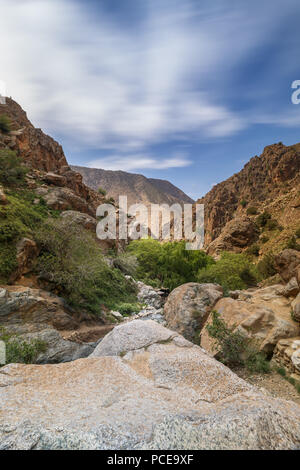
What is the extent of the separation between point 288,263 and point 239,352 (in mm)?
5054

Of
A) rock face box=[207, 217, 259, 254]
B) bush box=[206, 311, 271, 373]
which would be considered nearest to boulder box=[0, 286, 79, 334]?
bush box=[206, 311, 271, 373]

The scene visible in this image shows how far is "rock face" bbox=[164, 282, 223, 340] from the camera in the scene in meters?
9.77

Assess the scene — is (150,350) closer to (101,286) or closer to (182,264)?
(101,286)

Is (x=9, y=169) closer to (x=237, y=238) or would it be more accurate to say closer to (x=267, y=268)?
(x=267, y=268)

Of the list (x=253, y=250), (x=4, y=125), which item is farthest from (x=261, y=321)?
(x=4, y=125)

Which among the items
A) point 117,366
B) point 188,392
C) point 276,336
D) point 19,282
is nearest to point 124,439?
point 188,392

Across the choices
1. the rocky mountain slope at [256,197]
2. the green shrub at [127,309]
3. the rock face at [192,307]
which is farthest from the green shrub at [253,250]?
the rock face at [192,307]

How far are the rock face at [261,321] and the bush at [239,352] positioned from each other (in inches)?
9.6

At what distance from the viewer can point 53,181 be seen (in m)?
27.9

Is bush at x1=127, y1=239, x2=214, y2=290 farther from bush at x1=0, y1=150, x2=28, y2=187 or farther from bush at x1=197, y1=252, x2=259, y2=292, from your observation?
bush at x1=0, y1=150, x2=28, y2=187

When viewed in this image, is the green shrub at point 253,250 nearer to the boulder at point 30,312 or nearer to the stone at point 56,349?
the boulder at point 30,312

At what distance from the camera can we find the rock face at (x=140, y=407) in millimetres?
2326

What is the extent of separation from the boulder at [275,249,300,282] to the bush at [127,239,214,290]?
11.0m

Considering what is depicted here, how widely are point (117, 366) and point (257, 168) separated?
2722 inches
